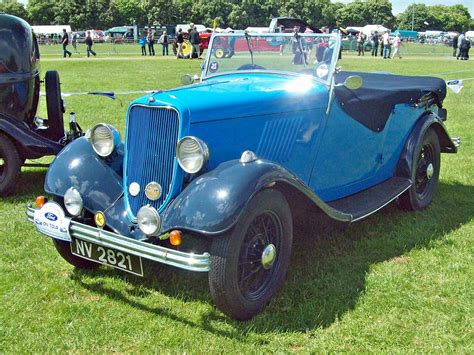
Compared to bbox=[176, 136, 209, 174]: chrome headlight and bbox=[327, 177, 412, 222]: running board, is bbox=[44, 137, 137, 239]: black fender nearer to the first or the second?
bbox=[176, 136, 209, 174]: chrome headlight

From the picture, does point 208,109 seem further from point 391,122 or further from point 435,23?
point 435,23

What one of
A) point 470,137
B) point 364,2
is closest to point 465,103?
point 470,137

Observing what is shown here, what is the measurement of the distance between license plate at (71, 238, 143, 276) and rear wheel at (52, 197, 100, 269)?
0.40 meters

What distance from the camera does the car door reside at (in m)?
4.30

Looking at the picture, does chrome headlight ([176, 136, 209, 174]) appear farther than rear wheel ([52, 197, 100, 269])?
No

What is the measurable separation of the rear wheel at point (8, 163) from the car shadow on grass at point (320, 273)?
2.23 metres

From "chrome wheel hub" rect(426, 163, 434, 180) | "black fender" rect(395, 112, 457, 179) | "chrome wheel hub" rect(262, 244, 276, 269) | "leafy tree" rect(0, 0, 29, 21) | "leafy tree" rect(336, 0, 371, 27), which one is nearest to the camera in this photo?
"chrome wheel hub" rect(262, 244, 276, 269)

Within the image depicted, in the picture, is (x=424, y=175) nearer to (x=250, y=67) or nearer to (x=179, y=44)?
(x=250, y=67)

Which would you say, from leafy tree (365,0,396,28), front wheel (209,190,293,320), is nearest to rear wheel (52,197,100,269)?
front wheel (209,190,293,320)

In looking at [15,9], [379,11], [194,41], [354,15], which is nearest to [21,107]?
[194,41]

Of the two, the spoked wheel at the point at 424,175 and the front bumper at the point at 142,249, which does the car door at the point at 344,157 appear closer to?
the spoked wheel at the point at 424,175

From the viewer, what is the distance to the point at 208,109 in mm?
3410

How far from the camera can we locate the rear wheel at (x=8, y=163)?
18.4ft

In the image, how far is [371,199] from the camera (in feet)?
15.0
